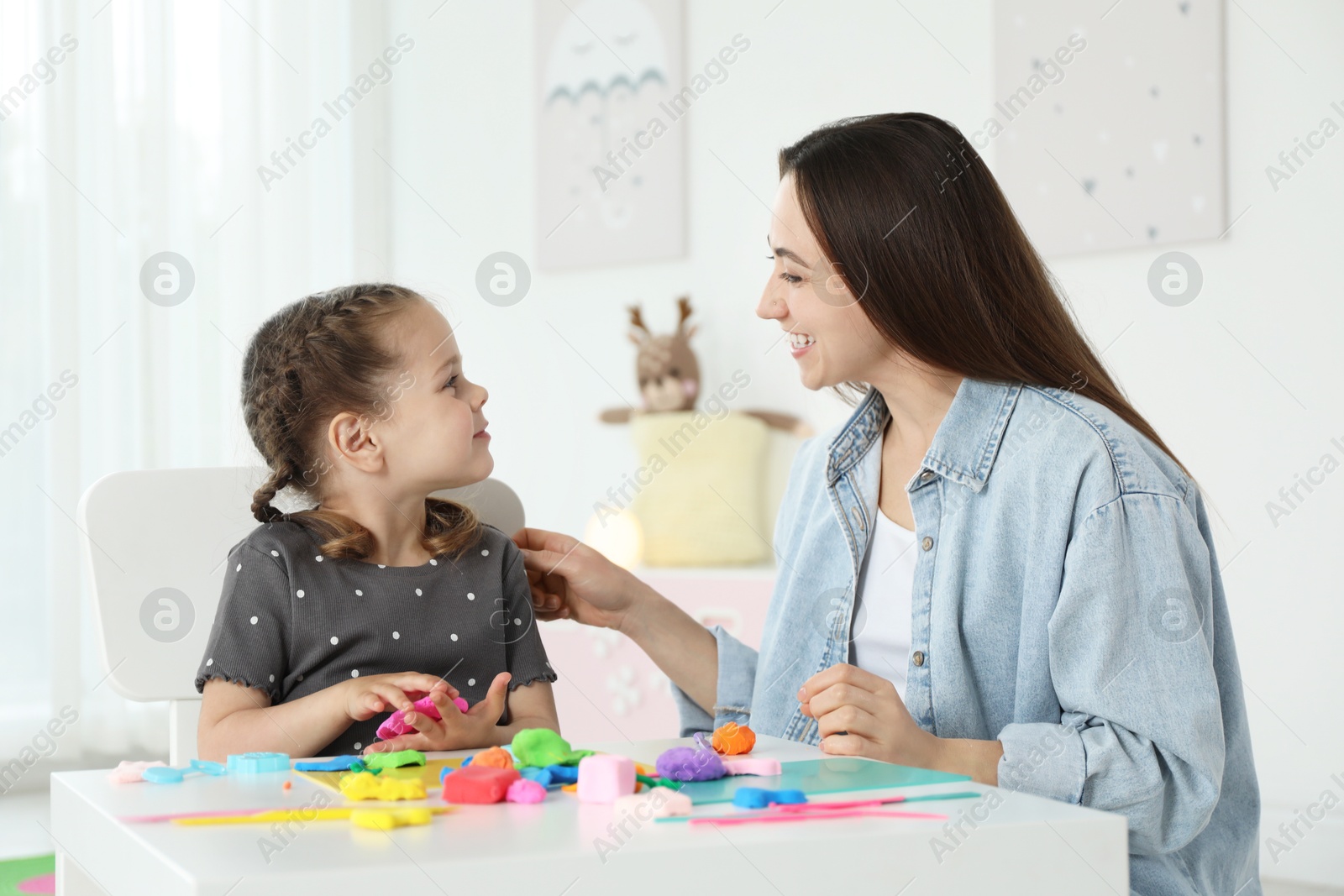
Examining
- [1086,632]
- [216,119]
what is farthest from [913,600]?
[216,119]

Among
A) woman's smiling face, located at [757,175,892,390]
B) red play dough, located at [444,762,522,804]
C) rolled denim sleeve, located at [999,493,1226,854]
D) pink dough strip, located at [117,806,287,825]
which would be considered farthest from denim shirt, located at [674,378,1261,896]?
pink dough strip, located at [117,806,287,825]

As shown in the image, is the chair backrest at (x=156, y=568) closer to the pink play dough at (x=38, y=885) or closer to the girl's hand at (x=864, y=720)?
the girl's hand at (x=864, y=720)

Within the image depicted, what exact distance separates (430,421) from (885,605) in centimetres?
49

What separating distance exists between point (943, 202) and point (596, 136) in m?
2.43

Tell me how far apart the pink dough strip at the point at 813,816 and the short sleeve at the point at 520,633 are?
2.08 feet

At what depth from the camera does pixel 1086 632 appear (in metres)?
1.00

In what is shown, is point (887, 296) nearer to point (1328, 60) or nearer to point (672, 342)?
point (1328, 60)

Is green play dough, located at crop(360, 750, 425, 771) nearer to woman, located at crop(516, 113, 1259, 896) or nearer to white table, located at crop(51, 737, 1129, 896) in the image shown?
white table, located at crop(51, 737, 1129, 896)

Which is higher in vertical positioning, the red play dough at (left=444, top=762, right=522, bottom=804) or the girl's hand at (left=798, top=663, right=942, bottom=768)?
the red play dough at (left=444, top=762, right=522, bottom=804)

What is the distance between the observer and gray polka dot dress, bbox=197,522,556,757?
115cm

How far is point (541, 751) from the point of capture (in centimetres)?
79

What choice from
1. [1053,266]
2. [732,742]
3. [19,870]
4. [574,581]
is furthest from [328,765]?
[1053,266]

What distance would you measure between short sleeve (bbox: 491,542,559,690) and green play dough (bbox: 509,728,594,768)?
455 millimetres

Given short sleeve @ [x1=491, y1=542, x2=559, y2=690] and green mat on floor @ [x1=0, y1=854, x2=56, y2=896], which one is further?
green mat on floor @ [x1=0, y1=854, x2=56, y2=896]
